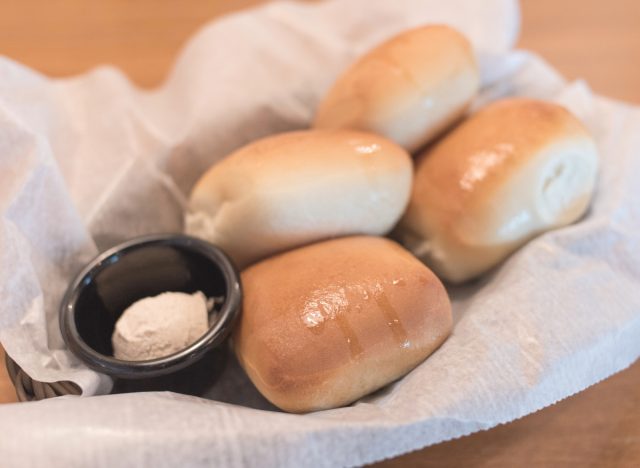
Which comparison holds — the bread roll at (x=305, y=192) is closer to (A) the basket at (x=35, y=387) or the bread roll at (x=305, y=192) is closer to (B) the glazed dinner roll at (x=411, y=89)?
(B) the glazed dinner roll at (x=411, y=89)

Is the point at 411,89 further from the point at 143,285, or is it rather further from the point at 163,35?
the point at 163,35

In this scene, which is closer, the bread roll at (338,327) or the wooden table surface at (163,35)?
the bread roll at (338,327)

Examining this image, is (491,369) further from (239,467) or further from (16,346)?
(16,346)

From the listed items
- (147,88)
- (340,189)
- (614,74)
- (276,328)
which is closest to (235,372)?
(276,328)

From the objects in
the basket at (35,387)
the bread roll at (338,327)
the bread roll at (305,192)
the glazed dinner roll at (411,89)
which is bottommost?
the basket at (35,387)

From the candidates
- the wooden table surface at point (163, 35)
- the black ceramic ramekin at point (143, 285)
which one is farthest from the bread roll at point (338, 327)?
the wooden table surface at point (163, 35)
